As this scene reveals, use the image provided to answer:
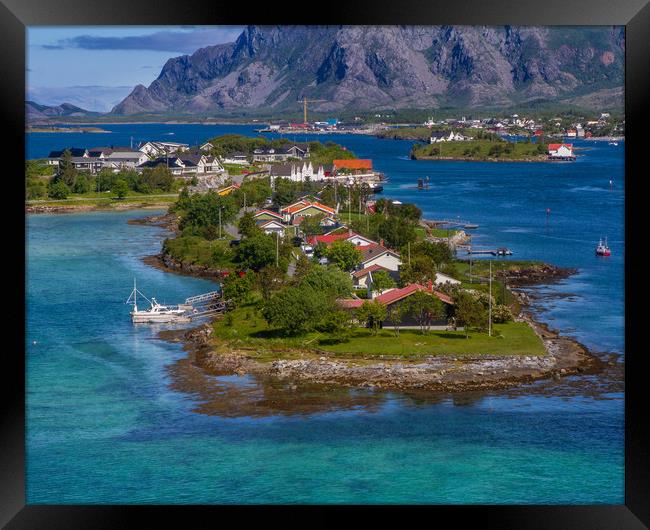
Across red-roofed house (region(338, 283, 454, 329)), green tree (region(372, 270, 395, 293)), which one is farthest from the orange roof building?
red-roofed house (region(338, 283, 454, 329))

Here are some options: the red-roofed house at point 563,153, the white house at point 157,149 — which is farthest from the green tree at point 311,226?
the red-roofed house at point 563,153

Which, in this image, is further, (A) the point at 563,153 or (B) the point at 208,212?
(A) the point at 563,153

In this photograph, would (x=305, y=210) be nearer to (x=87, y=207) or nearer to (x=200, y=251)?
(x=200, y=251)

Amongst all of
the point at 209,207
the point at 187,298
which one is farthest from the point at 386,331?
the point at 209,207

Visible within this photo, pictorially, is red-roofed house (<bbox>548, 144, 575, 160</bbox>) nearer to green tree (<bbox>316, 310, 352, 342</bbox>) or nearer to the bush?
the bush
